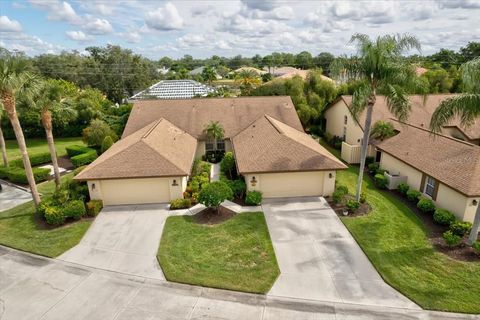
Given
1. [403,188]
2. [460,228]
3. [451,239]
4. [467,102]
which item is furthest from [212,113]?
[451,239]

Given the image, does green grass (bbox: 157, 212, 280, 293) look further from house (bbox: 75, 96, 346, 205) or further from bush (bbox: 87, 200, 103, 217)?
bush (bbox: 87, 200, 103, 217)

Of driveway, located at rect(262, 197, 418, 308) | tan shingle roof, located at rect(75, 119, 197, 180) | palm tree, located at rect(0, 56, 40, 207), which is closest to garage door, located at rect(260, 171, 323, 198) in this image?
driveway, located at rect(262, 197, 418, 308)

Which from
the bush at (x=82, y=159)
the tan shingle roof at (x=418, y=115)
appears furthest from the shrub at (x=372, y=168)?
the bush at (x=82, y=159)

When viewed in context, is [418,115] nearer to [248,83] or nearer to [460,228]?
[460,228]

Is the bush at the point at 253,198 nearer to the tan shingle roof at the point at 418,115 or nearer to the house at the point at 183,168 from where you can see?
the house at the point at 183,168

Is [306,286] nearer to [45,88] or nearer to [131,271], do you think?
[131,271]

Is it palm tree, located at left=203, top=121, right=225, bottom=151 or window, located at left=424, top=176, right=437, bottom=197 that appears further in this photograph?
palm tree, located at left=203, top=121, right=225, bottom=151

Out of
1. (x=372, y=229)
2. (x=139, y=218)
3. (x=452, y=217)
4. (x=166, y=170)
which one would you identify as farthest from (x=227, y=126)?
(x=452, y=217)
